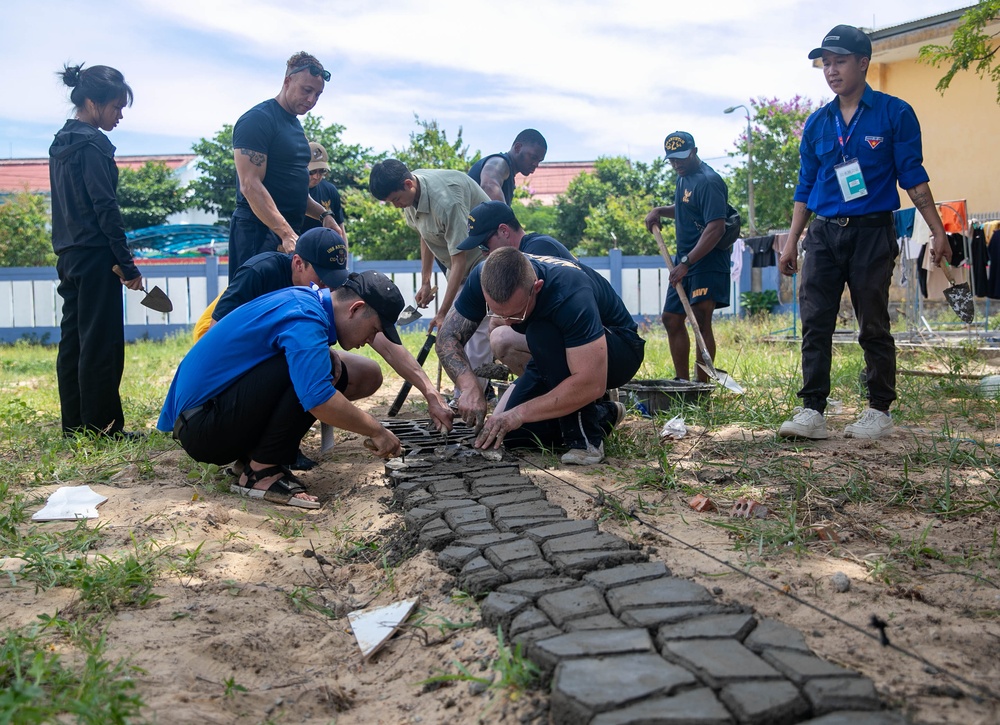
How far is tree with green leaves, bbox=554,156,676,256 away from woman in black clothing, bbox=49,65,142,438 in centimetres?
1686

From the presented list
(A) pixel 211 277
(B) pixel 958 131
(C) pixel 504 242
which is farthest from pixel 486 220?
(A) pixel 211 277

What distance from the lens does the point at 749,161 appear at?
18.8 m

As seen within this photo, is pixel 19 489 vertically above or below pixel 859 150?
below

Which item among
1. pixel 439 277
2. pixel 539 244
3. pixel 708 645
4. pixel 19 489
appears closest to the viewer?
pixel 708 645

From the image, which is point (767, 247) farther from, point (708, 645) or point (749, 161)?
point (708, 645)

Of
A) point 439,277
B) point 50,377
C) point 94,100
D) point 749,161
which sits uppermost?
point 749,161

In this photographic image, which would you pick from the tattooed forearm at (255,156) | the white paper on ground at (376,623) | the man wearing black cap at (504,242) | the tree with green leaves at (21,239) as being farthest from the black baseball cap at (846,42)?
the tree with green leaves at (21,239)

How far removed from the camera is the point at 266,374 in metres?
3.40

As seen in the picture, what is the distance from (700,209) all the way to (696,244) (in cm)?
25

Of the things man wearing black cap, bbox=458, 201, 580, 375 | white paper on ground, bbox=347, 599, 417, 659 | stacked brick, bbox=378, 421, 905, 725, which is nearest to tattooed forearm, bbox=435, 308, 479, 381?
man wearing black cap, bbox=458, 201, 580, 375

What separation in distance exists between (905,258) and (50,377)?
31.4 ft

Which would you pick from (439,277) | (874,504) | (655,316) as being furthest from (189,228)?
(874,504)

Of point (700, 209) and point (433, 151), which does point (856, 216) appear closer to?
point (700, 209)

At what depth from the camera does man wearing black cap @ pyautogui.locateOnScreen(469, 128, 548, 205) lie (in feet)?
19.5
